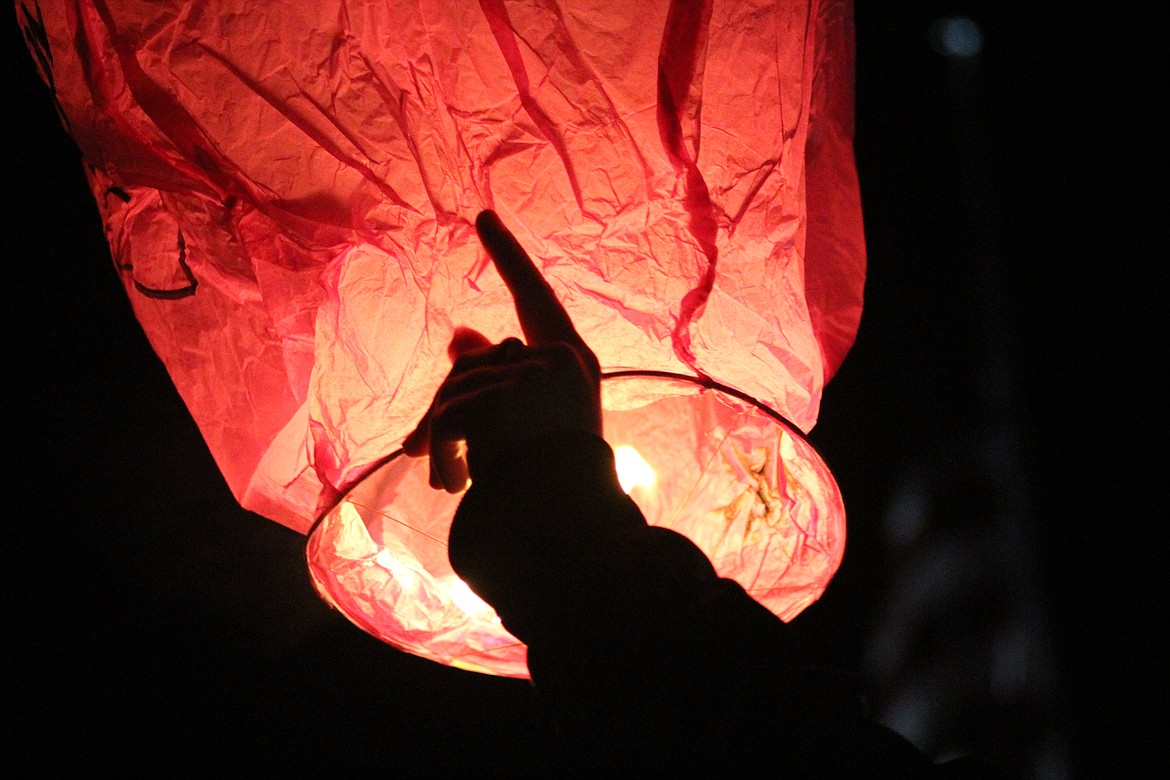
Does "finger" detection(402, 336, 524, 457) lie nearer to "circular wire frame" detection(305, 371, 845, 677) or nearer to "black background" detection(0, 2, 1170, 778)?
"circular wire frame" detection(305, 371, 845, 677)

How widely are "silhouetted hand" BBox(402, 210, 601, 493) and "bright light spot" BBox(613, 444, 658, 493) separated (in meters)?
0.12

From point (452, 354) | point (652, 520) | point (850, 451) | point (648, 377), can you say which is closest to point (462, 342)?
point (452, 354)

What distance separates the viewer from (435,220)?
1.92ft

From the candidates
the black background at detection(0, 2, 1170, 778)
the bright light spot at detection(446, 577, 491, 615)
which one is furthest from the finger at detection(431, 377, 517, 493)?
the black background at detection(0, 2, 1170, 778)

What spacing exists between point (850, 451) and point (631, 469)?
899 mm

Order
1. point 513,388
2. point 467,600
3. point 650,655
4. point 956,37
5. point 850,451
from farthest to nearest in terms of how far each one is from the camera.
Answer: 1. point 850,451
2. point 956,37
3. point 467,600
4. point 513,388
5. point 650,655

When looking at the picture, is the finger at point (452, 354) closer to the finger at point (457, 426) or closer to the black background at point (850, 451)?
the finger at point (457, 426)

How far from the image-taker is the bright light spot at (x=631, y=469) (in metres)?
0.69

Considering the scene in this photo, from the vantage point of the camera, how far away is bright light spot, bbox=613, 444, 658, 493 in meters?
0.69

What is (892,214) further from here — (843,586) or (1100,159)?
(843,586)

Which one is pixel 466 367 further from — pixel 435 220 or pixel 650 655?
pixel 650 655

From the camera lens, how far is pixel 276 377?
654mm

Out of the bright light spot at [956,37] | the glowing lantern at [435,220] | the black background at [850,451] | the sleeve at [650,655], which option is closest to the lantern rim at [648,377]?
the glowing lantern at [435,220]

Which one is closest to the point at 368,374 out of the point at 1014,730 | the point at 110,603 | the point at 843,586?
the point at 110,603
